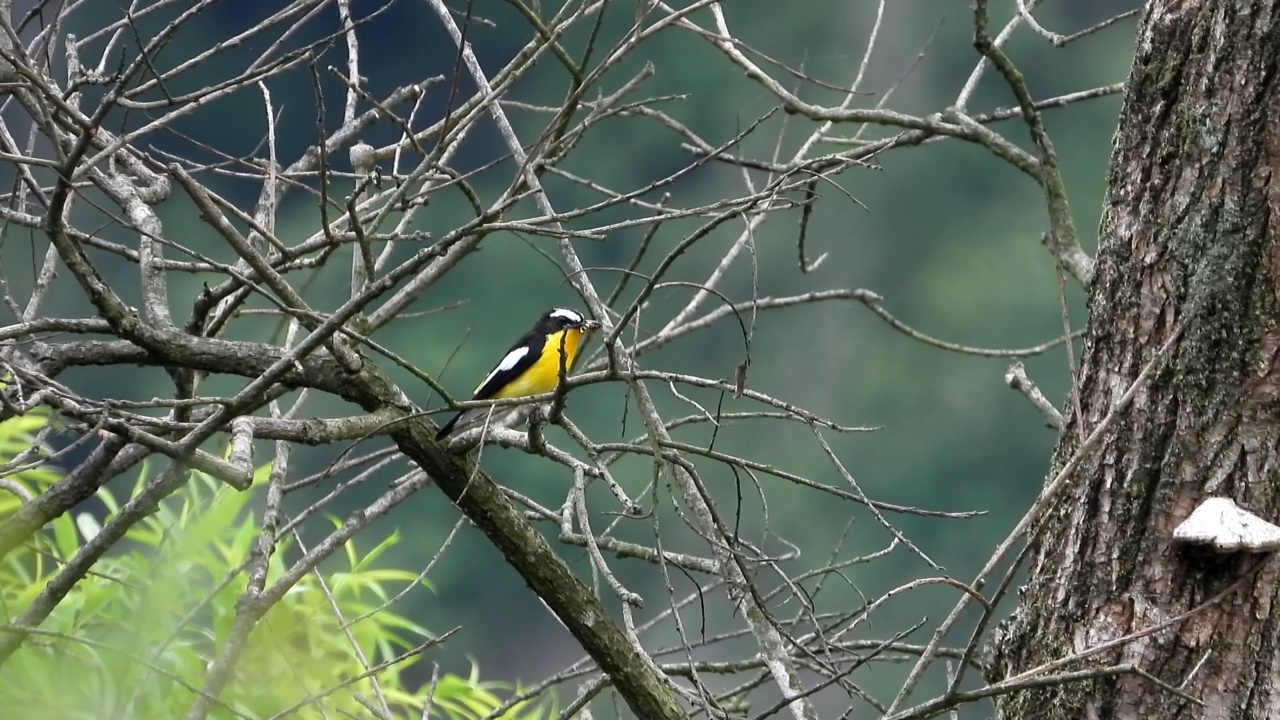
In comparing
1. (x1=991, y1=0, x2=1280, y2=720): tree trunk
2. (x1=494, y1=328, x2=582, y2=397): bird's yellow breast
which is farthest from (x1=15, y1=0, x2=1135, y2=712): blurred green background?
(x1=991, y1=0, x2=1280, y2=720): tree trunk

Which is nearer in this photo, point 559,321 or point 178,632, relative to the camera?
point 178,632

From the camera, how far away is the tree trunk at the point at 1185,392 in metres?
2.29

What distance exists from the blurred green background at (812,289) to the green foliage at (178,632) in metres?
10.6

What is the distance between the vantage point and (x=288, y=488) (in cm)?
337

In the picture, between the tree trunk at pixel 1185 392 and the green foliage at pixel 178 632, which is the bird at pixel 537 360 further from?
the tree trunk at pixel 1185 392

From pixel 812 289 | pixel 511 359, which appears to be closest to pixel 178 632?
pixel 511 359

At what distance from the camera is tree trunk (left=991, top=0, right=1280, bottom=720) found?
229cm

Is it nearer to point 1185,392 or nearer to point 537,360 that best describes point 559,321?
point 537,360

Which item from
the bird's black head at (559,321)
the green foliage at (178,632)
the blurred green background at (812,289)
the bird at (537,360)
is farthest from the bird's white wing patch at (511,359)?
the blurred green background at (812,289)

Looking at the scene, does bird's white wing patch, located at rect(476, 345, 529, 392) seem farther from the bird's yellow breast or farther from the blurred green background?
the blurred green background

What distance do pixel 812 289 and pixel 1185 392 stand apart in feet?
64.2

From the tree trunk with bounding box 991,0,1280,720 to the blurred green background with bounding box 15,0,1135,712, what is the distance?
464 inches

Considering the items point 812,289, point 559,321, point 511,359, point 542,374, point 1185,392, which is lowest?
point 1185,392

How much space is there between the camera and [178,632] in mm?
1790
